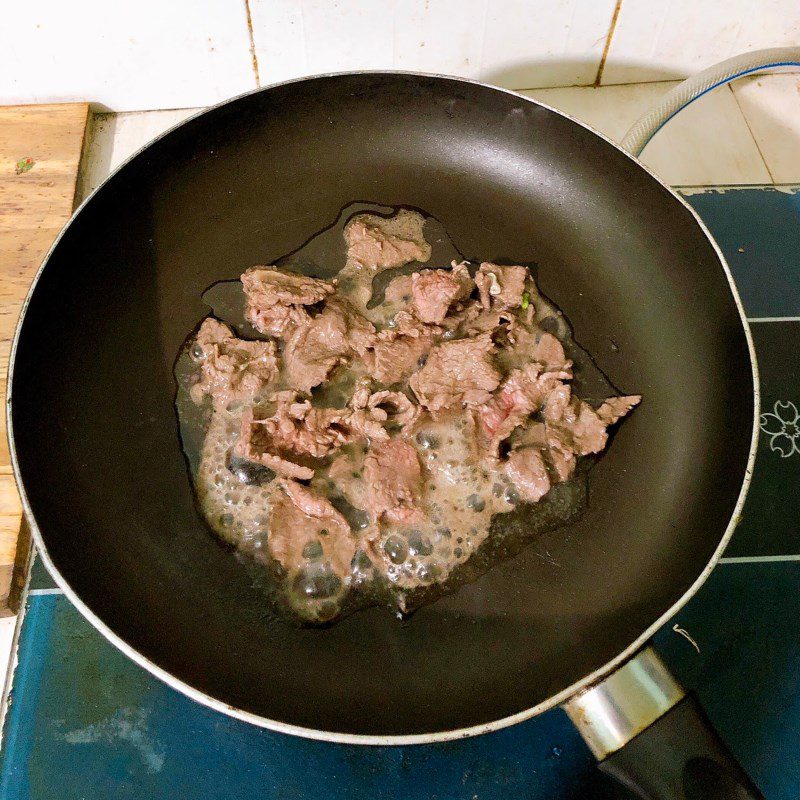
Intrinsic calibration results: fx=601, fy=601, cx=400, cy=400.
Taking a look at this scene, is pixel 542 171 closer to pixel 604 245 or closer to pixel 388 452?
pixel 604 245

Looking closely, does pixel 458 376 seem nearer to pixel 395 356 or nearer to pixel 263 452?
pixel 395 356

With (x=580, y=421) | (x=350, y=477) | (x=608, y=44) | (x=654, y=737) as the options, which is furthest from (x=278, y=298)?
(x=608, y=44)

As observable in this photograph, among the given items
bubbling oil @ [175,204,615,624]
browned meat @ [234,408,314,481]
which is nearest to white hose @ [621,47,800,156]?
bubbling oil @ [175,204,615,624]

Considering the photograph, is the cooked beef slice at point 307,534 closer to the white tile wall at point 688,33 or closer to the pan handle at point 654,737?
the pan handle at point 654,737

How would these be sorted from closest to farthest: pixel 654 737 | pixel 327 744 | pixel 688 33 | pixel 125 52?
pixel 654 737 → pixel 327 744 → pixel 125 52 → pixel 688 33

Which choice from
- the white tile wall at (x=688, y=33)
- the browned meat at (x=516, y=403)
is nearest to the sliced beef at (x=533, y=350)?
the browned meat at (x=516, y=403)
